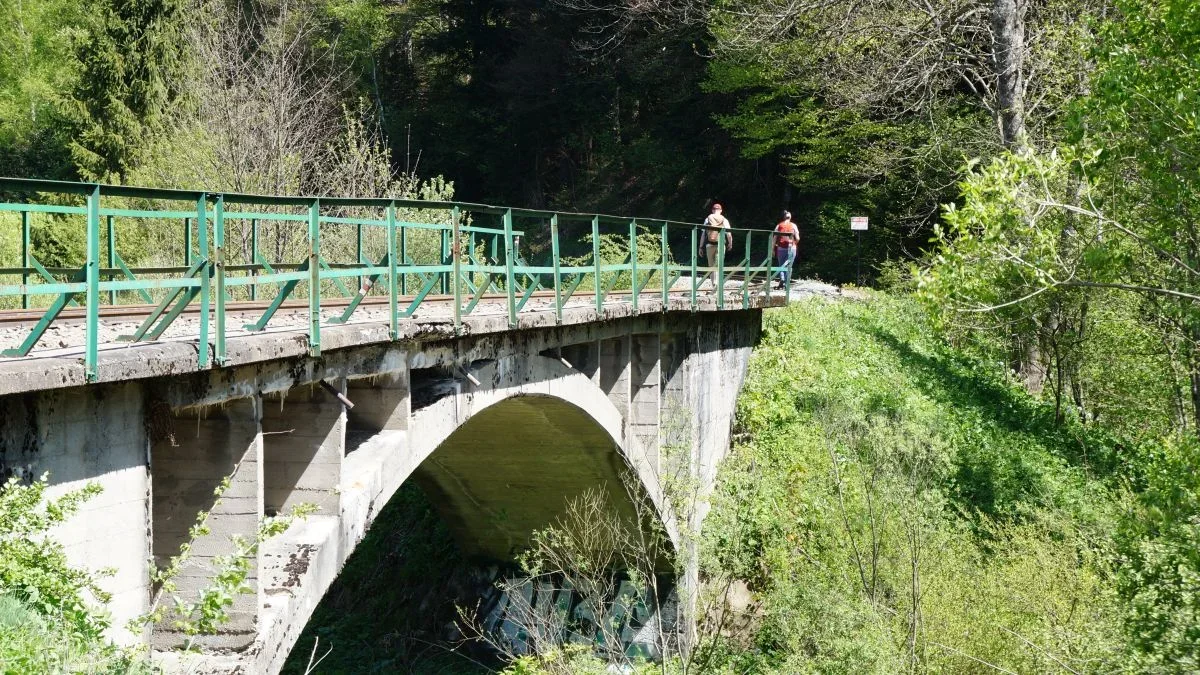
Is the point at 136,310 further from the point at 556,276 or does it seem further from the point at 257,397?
the point at 556,276

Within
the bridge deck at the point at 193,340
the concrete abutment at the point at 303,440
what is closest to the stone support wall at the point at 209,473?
the concrete abutment at the point at 303,440

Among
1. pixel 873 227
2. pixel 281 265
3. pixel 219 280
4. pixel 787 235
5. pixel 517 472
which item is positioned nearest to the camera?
pixel 219 280

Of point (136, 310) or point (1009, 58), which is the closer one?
point (136, 310)

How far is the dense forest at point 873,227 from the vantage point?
1290 centimetres

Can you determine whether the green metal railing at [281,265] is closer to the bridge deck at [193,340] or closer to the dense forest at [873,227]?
the bridge deck at [193,340]

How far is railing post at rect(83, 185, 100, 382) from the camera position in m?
4.83

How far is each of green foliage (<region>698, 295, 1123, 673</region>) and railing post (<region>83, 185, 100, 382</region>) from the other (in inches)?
381

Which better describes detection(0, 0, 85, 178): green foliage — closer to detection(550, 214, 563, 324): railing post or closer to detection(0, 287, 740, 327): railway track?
detection(550, 214, 563, 324): railing post

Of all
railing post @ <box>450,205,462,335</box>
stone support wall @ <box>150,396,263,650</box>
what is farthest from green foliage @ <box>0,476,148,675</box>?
railing post @ <box>450,205,462,335</box>

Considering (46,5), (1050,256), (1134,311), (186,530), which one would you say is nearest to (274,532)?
(186,530)

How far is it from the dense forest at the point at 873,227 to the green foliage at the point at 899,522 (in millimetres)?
61

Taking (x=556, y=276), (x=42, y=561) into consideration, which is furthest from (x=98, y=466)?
(x=556, y=276)

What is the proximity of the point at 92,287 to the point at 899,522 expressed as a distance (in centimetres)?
1332

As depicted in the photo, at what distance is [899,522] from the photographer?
16422 millimetres
